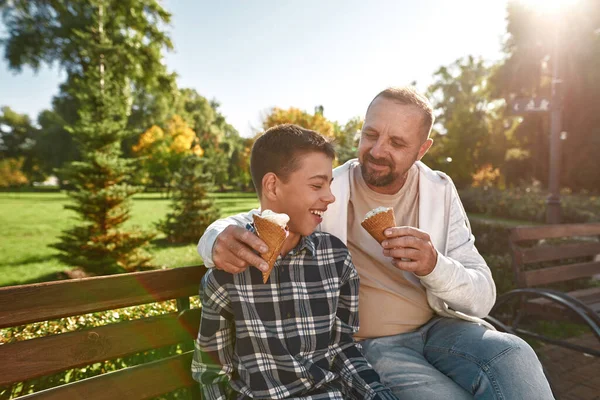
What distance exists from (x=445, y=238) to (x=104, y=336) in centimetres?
200

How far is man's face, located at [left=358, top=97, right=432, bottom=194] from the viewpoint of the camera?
2.62 metres

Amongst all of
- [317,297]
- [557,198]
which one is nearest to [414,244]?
[317,297]

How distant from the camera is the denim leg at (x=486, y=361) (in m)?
1.91

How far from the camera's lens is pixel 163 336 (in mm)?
2076

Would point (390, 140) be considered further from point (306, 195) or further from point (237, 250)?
point (237, 250)

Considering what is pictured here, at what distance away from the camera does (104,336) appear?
1856 mm

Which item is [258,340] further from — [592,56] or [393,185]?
[592,56]

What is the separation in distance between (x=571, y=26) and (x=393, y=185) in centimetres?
3122

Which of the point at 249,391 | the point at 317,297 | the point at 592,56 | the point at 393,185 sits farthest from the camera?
the point at 592,56

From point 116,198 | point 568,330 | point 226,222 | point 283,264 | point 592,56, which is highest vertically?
point 592,56

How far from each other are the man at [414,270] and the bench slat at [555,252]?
1.50 m

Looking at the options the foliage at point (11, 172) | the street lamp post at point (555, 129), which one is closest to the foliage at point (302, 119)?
the street lamp post at point (555, 129)

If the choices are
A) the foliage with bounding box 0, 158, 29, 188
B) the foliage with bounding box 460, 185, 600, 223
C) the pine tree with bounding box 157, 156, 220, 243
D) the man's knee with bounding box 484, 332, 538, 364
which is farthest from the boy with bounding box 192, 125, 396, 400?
the foliage with bounding box 0, 158, 29, 188

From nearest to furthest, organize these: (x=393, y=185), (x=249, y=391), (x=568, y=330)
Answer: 1. (x=249, y=391)
2. (x=393, y=185)
3. (x=568, y=330)
